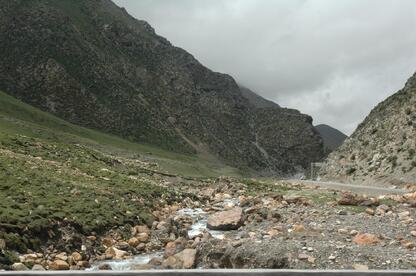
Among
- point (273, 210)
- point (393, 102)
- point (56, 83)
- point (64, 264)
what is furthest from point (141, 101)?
point (64, 264)

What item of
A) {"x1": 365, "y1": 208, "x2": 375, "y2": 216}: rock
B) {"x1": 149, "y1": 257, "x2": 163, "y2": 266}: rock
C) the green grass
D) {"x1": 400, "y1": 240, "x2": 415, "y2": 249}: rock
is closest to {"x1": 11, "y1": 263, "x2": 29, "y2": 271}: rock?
{"x1": 149, "y1": 257, "x2": 163, "y2": 266}: rock

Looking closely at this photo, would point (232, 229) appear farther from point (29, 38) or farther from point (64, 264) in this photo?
point (29, 38)

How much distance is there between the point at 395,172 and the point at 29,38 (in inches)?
5930

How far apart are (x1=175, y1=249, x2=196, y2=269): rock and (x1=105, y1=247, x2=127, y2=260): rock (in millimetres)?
3322

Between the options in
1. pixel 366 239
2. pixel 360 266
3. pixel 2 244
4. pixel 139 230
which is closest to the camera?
pixel 360 266

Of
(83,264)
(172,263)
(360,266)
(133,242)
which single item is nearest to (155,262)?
(172,263)

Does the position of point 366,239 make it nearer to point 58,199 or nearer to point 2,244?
point 2,244

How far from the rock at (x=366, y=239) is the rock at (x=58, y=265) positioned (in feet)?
39.3

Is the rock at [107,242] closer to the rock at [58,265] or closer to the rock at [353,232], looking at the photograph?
the rock at [58,265]

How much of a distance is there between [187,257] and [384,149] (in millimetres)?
50951

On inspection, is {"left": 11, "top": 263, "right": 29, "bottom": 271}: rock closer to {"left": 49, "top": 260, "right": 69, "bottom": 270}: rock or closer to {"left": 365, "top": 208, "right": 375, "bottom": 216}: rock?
{"left": 49, "top": 260, "right": 69, "bottom": 270}: rock

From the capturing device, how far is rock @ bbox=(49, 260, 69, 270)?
18.7m

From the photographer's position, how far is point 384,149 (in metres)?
64.3

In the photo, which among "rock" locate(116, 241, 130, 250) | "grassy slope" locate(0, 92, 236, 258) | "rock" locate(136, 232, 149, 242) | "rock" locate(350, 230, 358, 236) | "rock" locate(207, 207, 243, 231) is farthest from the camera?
"rock" locate(207, 207, 243, 231)
